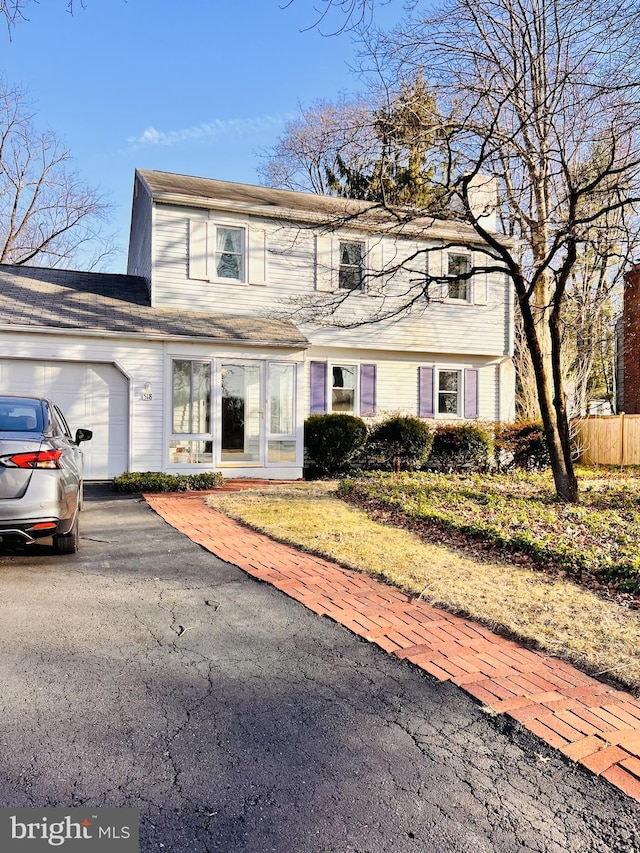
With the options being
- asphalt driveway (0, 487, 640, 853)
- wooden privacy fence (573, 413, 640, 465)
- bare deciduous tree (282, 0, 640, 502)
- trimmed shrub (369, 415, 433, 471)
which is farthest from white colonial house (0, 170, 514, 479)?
asphalt driveway (0, 487, 640, 853)

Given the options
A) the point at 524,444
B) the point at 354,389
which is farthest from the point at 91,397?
the point at 524,444

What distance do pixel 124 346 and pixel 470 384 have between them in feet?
29.8

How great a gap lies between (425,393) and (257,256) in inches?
218

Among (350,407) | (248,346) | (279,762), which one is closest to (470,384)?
(350,407)

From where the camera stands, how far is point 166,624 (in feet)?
12.9

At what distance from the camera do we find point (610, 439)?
1828 centimetres

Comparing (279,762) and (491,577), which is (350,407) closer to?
(491,577)

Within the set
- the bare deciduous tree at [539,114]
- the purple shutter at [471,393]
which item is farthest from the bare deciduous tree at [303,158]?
the purple shutter at [471,393]

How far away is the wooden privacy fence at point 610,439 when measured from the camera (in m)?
17.9

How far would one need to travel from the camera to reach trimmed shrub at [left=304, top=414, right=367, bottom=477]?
42.8ft

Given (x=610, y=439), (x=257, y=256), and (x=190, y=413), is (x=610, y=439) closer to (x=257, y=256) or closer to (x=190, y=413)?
(x=257, y=256)

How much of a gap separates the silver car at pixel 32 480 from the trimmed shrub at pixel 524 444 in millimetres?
11908

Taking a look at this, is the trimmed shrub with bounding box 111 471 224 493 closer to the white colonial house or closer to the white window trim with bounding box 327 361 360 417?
the white colonial house

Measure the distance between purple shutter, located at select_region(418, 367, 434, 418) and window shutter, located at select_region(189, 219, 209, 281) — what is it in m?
6.06
